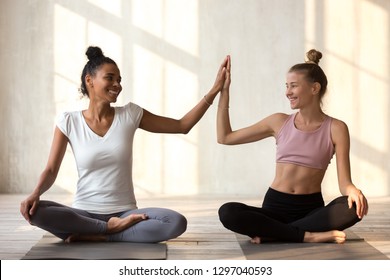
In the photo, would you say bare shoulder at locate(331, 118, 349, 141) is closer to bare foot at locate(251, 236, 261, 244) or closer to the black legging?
the black legging

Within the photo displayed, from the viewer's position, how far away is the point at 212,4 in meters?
7.24

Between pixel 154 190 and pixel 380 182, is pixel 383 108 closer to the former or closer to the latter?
pixel 380 182

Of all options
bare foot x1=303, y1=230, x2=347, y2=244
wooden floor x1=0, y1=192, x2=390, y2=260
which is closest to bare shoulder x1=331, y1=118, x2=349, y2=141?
bare foot x1=303, y1=230, x2=347, y2=244

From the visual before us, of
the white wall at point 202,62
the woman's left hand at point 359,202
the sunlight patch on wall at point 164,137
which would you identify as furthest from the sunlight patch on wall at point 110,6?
the woman's left hand at point 359,202

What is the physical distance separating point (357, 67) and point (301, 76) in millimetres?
3313

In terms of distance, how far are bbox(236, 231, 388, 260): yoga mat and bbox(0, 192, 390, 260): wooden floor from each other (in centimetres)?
6

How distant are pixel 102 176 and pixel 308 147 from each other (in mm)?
1065

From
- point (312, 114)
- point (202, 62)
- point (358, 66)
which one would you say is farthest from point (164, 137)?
point (312, 114)

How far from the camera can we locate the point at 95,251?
3670 millimetres

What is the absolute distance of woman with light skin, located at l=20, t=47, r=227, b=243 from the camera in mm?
3895

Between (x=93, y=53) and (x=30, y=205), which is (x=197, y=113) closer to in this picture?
(x=93, y=53)
